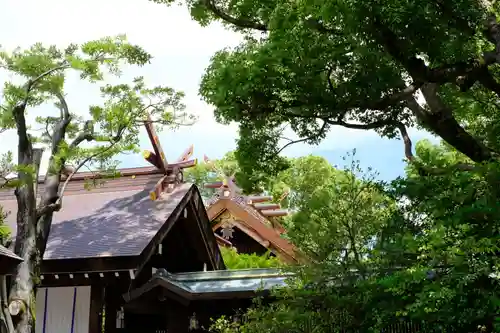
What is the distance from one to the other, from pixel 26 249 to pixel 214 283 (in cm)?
355

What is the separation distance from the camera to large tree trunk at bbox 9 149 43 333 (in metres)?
8.80

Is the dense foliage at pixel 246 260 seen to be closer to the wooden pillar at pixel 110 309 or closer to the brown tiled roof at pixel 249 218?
the brown tiled roof at pixel 249 218

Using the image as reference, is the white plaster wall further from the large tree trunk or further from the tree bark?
the tree bark

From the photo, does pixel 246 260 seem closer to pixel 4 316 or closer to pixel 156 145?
pixel 156 145

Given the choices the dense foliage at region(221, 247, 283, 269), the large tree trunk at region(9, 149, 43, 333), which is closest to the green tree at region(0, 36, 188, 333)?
the large tree trunk at region(9, 149, 43, 333)

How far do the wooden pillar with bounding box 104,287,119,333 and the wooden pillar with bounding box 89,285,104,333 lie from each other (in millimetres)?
141

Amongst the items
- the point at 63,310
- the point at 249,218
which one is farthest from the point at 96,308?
the point at 249,218

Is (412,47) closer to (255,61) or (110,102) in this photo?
(255,61)

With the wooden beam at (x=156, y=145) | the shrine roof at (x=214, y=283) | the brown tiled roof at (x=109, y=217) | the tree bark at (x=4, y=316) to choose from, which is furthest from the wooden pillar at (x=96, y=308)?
the wooden beam at (x=156, y=145)

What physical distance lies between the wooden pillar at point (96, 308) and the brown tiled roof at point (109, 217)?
874 mm

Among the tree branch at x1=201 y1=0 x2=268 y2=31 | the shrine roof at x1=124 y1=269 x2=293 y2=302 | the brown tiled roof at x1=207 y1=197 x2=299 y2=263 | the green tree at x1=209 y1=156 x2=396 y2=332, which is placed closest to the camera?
the green tree at x1=209 y1=156 x2=396 y2=332

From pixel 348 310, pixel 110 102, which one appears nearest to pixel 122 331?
pixel 110 102

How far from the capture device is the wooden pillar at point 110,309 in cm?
1092

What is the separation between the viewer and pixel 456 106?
9320mm
